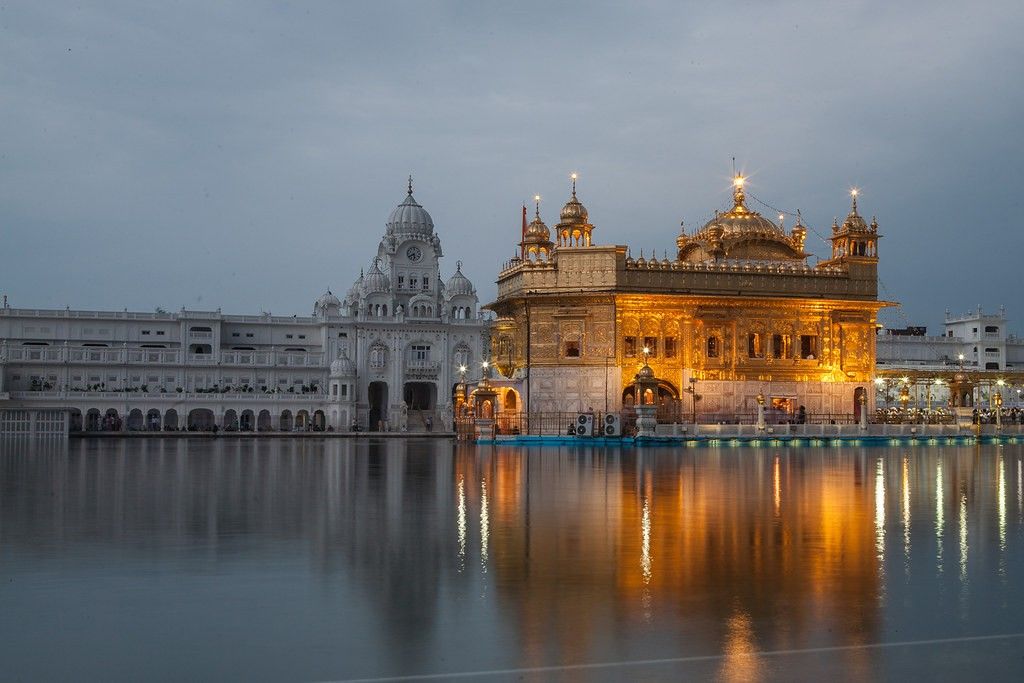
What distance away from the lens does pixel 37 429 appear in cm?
5662

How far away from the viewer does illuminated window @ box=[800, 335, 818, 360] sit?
47594mm

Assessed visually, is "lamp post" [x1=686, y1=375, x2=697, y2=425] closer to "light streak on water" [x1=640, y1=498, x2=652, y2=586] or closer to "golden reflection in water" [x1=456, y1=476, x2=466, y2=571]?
"golden reflection in water" [x1=456, y1=476, x2=466, y2=571]

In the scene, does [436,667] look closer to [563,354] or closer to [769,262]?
[563,354]

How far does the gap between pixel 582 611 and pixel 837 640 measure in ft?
5.34

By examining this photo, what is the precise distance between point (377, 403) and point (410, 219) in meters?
15.2

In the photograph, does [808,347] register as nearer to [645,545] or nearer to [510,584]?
[645,545]

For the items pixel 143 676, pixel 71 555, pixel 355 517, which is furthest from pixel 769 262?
pixel 143 676

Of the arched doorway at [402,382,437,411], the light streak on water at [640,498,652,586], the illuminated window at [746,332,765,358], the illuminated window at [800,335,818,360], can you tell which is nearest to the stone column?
the illuminated window at [746,332,765,358]

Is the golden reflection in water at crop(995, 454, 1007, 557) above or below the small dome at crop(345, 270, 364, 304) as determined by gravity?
below

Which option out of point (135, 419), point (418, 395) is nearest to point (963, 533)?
point (135, 419)

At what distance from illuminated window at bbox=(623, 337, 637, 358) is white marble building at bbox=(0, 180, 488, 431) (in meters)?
31.2

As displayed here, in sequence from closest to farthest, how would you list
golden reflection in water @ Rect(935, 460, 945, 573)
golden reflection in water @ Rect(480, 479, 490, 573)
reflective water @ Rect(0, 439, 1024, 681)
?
reflective water @ Rect(0, 439, 1024, 681) < golden reflection in water @ Rect(480, 479, 490, 573) < golden reflection in water @ Rect(935, 460, 945, 573)

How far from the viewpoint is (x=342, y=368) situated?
243 feet

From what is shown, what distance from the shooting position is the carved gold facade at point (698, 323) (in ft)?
146
